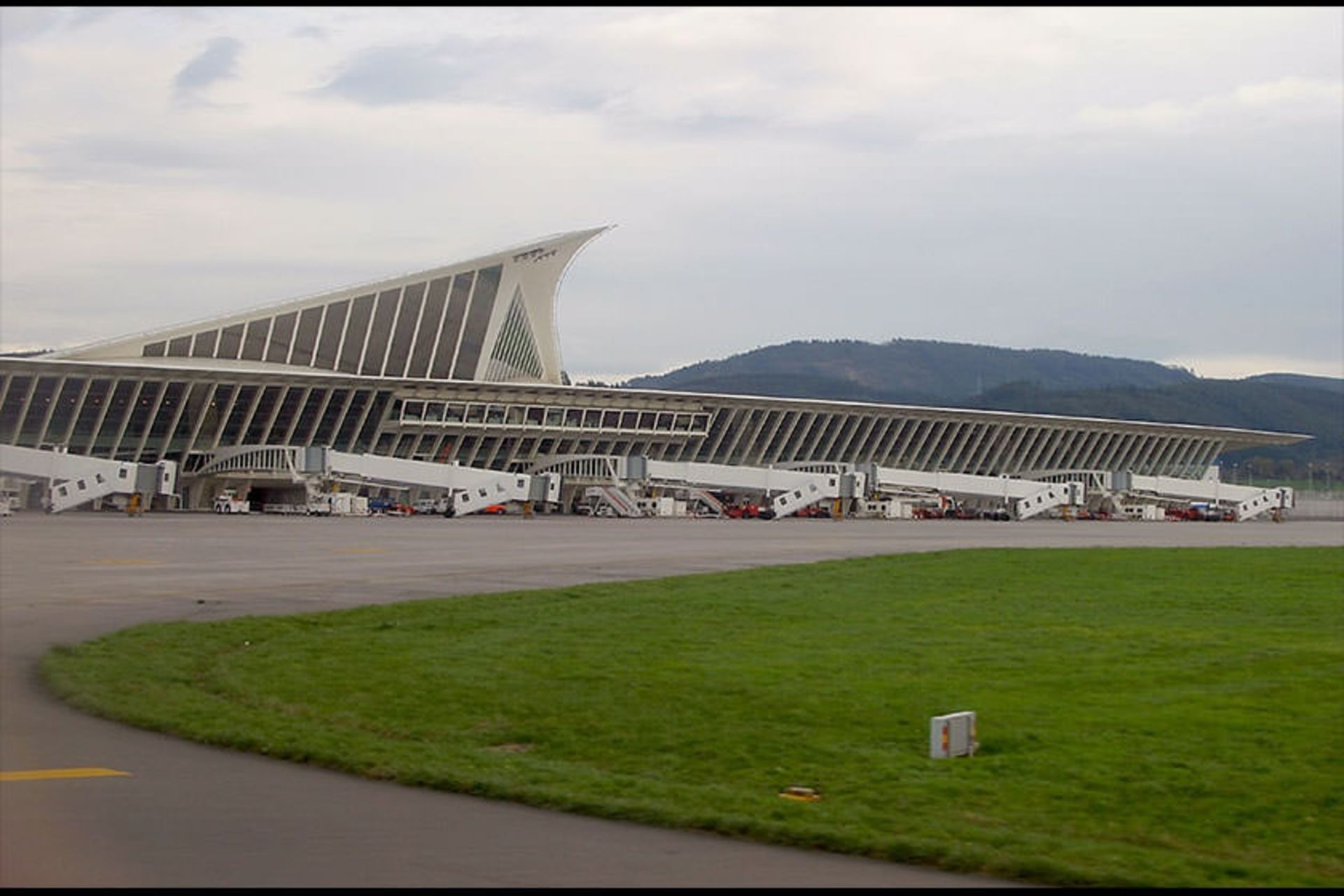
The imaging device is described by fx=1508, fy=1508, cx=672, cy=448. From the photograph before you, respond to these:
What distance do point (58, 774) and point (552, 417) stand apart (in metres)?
120

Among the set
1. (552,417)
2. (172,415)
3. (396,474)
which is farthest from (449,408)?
(396,474)

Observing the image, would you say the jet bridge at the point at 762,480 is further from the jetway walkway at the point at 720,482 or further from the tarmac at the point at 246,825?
the tarmac at the point at 246,825

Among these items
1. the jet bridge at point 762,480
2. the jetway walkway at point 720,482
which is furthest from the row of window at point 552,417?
the jet bridge at point 762,480

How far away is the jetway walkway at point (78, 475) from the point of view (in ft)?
275

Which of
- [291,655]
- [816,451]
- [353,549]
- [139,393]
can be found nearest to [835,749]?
[291,655]

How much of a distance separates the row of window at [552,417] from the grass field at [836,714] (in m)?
99.3

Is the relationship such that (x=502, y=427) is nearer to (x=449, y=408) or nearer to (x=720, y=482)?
(x=449, y=408)

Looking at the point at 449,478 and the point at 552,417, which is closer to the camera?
the point at 449,478

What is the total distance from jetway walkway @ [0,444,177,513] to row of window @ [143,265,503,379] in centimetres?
4242

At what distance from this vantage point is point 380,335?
138 metres

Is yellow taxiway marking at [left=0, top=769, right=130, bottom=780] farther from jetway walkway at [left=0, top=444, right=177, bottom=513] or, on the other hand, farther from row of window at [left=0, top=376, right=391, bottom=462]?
row of window at [left=0, top=376, right=391, bottom=462]

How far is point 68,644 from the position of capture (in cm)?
2081

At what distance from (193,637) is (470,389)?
10514cm

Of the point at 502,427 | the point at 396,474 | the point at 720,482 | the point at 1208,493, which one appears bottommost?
the point at 1208,493
